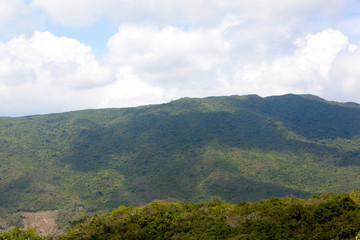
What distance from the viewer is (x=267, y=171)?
15575cm

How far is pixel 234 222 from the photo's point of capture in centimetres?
2969

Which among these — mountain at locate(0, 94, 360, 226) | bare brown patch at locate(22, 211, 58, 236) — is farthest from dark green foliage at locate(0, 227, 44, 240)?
mountain at locate(0, 94, 360, 226)

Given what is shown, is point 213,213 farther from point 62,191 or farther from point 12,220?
point 62,191

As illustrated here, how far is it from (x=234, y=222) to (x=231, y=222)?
1.01 feet

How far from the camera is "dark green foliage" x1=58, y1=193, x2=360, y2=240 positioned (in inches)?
966

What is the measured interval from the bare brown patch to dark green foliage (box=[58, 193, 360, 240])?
279 feet

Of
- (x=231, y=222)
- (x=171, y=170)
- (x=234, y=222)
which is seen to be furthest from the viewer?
(x=171, y=170)

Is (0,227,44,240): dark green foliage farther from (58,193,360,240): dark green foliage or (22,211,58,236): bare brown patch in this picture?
(22,211,58,236): bare brown patch

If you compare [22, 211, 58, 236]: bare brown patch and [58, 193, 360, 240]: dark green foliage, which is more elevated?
[58, 193, 360, 240]: dark green foliage

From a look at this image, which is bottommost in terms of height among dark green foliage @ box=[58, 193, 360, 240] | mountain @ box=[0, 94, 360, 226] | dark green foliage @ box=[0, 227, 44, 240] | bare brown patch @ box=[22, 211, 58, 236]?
bare brown patch @ box=[22, 211, 58, 236]

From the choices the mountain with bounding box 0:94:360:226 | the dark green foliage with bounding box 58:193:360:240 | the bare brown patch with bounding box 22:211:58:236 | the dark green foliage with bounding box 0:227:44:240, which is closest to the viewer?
the dark green foliage with bounding box 58:193:360:240

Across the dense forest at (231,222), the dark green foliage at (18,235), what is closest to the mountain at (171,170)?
the dark green foliage at (18,235)

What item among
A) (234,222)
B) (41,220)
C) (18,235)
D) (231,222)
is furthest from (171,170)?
(234,222)

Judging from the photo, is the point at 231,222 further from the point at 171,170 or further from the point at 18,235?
the point at 171,170
